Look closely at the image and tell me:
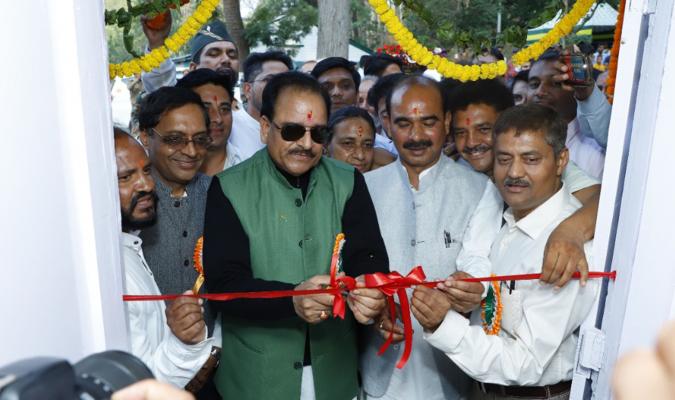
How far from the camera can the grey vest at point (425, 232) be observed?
2.66m

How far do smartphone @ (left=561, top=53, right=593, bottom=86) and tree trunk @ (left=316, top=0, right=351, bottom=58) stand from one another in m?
4.68

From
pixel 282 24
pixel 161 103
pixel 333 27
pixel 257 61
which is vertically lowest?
pixel 161 103

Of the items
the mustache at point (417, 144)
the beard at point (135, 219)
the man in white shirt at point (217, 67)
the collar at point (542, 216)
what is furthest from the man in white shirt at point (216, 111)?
the collar at point (542, 216)

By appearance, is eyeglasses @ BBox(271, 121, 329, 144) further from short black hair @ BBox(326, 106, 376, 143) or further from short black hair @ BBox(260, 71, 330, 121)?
short black hair @ BBox(326, 106, 376, 143)

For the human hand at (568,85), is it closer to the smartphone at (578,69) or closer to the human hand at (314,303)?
the smartphone at (578,69)

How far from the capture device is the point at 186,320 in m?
2.21

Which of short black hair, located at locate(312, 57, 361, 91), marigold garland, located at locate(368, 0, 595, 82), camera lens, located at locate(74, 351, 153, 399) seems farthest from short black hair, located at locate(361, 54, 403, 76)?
camera lens, located at locate(74, 351, 153, 399)

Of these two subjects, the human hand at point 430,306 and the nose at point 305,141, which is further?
the nose at point 305,141

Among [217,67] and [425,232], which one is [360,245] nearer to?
[425,232]

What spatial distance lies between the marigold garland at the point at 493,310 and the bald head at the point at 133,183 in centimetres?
145

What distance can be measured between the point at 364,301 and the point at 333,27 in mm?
6203

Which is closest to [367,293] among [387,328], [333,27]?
[387,328]

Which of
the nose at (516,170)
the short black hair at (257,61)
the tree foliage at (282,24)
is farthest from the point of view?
the tree foliage at (282,24)

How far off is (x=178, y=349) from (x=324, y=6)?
6.48 m
